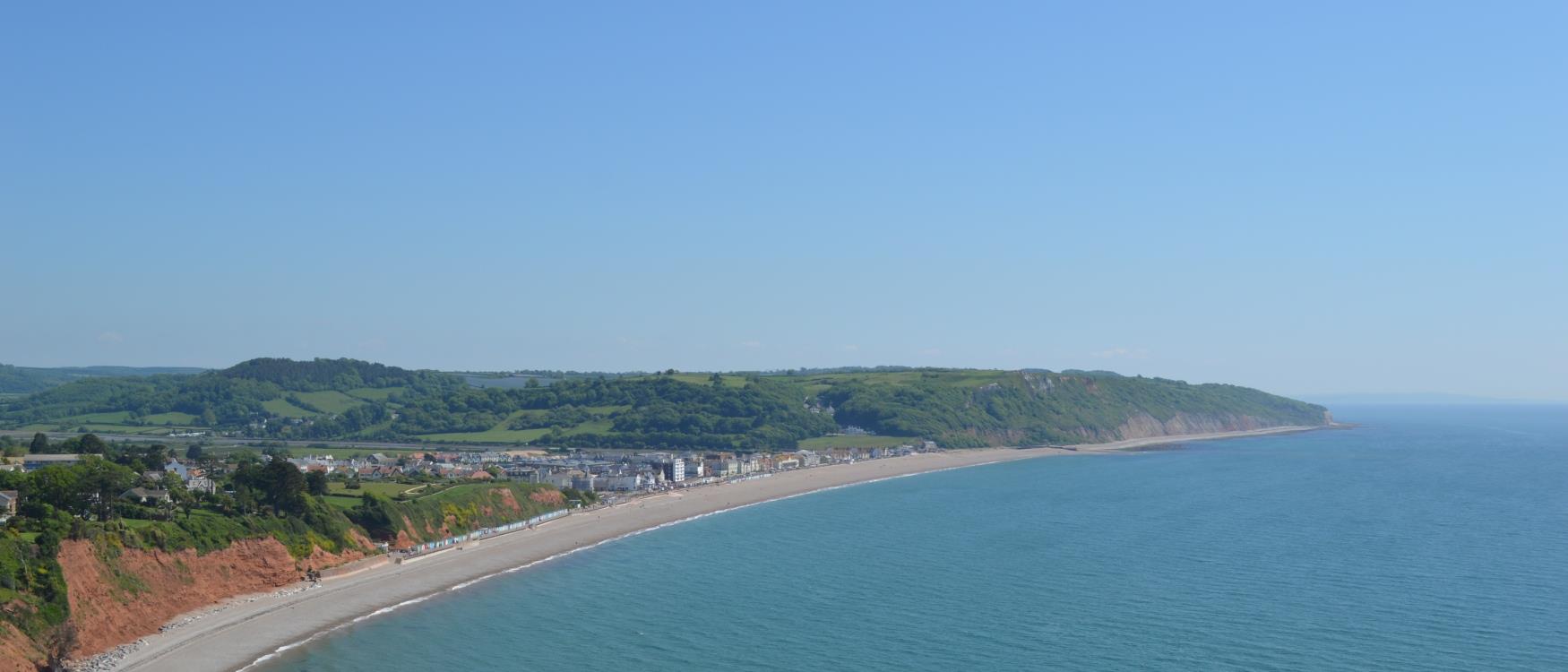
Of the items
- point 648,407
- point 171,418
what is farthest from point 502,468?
point 171,418

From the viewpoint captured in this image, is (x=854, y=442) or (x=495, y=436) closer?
(x=495, y=436)

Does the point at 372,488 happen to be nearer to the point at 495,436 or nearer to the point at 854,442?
the point at 495,436

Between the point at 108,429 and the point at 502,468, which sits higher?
the point at 108,429

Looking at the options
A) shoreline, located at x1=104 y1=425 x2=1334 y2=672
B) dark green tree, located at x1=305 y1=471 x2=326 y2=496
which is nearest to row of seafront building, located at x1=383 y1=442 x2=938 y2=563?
shoreline, located at x1=104 y1=425 x2=1334 y2=672

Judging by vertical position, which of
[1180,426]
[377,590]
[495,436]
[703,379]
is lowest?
[377,590]

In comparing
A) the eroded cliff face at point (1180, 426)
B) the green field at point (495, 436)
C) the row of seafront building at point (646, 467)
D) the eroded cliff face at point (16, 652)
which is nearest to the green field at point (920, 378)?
the eroded cliff face at point (1180, 426)

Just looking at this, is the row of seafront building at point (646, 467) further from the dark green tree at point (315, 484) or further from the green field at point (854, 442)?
the dark green tree at point (315, 484)
